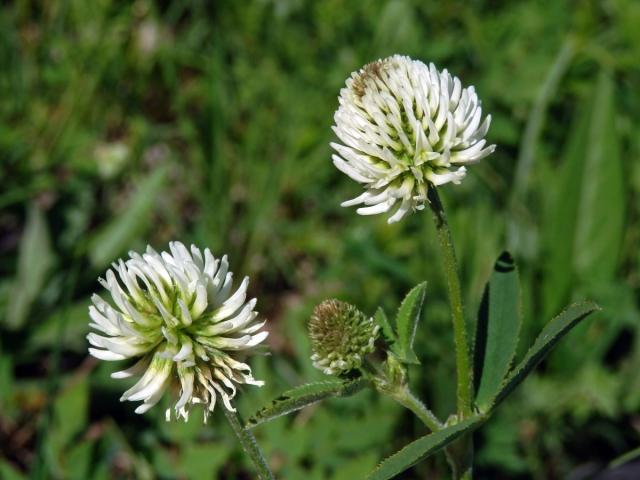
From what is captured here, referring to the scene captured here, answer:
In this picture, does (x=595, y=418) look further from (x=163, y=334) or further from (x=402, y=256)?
(x=163, y=334)

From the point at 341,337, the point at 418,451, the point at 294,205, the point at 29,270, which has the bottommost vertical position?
the point at 418,451

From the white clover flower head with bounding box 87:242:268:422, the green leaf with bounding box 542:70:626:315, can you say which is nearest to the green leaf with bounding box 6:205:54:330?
the green leaf with bounding box 542:70:626:315

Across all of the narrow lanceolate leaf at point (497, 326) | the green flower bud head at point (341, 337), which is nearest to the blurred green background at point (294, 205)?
the narrow lanceolate leaf at point (497, 326)

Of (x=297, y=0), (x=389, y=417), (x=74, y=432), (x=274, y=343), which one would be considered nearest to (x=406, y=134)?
(x=389, y=417)

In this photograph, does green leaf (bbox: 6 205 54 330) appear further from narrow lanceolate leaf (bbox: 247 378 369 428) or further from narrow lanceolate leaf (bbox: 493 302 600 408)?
narrow lanceolate leaf (bbox: 493 302 600 408)

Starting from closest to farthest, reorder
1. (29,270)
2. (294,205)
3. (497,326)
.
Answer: (497,326) → (29,270) → (294,205)

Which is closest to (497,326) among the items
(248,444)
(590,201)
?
(248,444)

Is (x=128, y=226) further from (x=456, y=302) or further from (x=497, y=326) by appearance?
(x=456, y=302)
